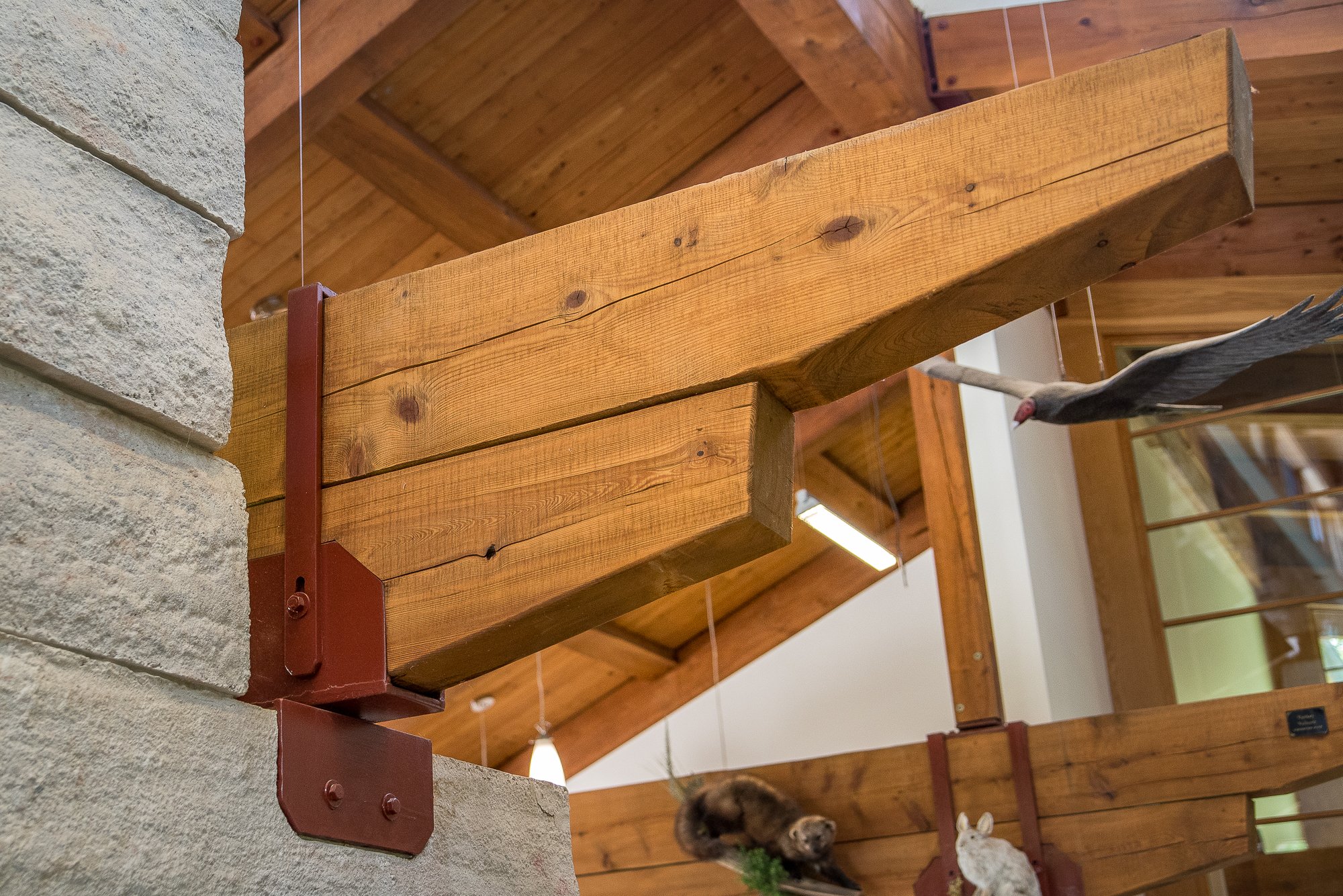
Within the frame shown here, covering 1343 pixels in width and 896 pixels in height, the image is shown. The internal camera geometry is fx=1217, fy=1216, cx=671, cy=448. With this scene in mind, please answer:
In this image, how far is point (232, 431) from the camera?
49.2 inches

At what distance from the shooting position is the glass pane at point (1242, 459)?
16.9 feet

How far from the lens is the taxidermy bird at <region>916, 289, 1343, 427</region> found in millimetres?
2583

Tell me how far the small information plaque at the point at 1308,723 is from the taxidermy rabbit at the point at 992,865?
0.87m

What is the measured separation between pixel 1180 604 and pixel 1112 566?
0.33 metres

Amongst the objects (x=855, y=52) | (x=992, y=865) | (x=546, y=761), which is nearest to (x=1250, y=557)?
(x=992, y=865)

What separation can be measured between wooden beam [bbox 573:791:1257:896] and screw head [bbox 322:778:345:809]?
3.20 meters

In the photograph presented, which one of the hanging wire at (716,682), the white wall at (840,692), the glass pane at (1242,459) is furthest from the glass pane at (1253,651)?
the hanging wire at (716,682)

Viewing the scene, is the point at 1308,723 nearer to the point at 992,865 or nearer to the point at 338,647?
the point at 992,865

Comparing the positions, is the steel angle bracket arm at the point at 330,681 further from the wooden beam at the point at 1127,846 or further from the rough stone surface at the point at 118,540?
the wooden beam at the point at 1127,846

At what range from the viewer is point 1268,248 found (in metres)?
5.41

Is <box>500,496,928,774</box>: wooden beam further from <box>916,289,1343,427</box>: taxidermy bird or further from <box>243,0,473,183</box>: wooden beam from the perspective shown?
<box>243,0,473,183</box>: wooden beam

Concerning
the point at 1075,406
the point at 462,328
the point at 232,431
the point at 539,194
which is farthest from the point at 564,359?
the point at 539,194

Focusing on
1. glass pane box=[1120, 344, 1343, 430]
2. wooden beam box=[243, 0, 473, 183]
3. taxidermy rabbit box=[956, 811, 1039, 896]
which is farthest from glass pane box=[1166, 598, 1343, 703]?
wooden beam box=[243, 0, 473, 183]

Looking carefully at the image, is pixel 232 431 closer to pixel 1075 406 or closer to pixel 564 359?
pixel 564 359
